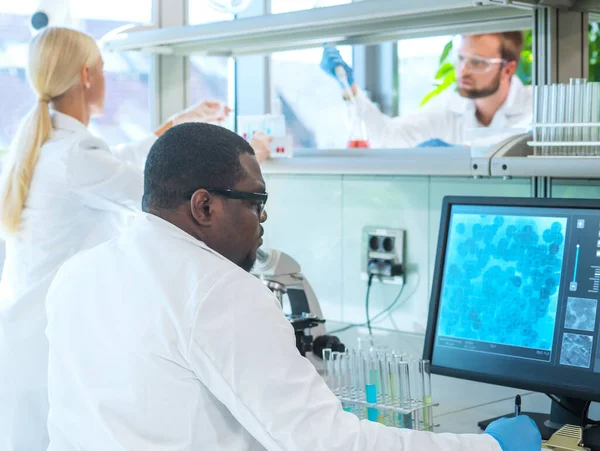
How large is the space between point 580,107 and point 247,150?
71 centimetres

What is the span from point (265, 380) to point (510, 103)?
11.3ft

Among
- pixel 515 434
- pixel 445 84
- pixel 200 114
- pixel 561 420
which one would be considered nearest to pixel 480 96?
pixel 445 84

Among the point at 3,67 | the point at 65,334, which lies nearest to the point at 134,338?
the point at 65,334

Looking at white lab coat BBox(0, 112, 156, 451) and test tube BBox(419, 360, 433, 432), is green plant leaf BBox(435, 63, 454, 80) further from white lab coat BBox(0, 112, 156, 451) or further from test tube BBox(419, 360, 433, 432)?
test tube BBox(419, 360, 433, 432)

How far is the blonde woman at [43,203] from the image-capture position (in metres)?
1.85

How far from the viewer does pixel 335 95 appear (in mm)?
4496

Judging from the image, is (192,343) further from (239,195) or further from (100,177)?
(100,177)

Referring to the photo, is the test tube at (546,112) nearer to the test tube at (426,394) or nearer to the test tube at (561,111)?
the test tube at (561,111)

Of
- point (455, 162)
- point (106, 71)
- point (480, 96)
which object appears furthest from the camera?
point (480, 96)

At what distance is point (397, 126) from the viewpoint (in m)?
3.73

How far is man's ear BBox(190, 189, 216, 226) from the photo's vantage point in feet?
3.68

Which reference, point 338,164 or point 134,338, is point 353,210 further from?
point 134,338

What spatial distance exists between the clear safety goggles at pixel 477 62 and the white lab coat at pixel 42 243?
2746mm

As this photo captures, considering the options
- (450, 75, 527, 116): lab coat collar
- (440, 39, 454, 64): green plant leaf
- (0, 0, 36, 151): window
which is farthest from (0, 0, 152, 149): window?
(440, 39, 454, 64): green plant leaf
